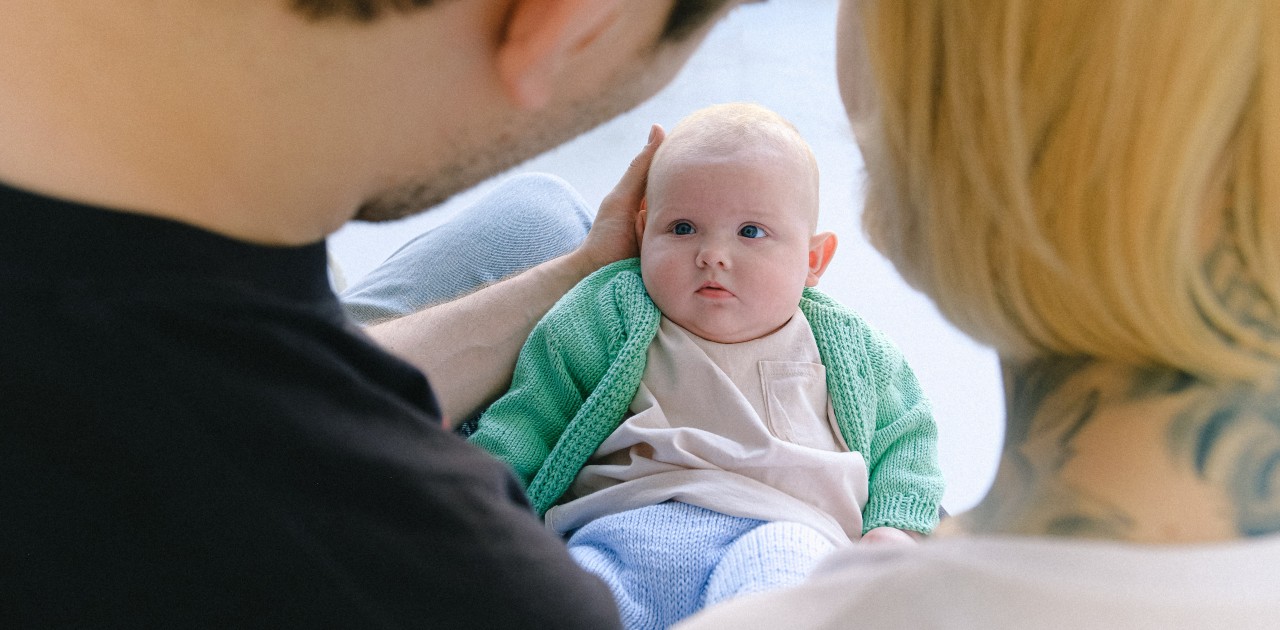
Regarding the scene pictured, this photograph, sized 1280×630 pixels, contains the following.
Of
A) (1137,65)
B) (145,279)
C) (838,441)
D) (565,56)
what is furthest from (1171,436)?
(838,441)

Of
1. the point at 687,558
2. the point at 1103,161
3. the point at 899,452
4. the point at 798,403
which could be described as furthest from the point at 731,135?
the point at 1103,161

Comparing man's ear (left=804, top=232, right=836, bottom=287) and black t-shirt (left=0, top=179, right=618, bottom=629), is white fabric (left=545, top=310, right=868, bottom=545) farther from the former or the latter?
black t-shirt (left=0, top=179, right=618, bottom=629)

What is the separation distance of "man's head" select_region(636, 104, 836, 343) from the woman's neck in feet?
2.87

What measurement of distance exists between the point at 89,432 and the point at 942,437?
180cm

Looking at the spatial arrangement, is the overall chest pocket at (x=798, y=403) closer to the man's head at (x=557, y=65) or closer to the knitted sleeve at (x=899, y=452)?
the knitted sleeve at (x=899, y=452)

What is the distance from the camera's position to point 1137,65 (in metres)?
0.53

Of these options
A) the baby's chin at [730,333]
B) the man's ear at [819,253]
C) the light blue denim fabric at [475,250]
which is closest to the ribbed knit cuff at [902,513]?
the baby's chin at [730,333]

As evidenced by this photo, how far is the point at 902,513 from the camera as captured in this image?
4.55ft

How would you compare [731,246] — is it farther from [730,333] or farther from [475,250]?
[475,250]

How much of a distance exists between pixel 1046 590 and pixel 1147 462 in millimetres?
92

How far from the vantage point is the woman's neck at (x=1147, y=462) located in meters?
0.55

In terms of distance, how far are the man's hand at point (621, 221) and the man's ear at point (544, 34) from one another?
1052mm

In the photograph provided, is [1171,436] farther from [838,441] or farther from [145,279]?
[838,441]

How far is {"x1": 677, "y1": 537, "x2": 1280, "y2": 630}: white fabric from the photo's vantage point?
1.70 ft
